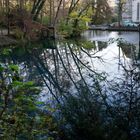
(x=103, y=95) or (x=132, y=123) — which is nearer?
(x=132, y=123)

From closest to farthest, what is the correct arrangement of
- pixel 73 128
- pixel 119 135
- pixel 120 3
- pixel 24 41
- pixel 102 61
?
pixel 119 135
pixel 73 128
pixel 102 61
pixel 24 41
pixel 120 3

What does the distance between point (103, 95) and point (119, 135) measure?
843mm

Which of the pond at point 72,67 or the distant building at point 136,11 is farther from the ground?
the distant building at point 136,11

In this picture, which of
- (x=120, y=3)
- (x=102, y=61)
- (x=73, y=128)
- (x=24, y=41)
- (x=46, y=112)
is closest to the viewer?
(x=73, y=128)

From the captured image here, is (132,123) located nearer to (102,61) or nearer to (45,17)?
(102,61)

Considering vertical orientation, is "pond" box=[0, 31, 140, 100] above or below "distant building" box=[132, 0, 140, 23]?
below

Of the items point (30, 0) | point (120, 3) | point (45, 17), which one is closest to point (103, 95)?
point (30, 0)

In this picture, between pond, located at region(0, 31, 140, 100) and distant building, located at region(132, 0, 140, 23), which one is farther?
distant building, located at region(132, 0, 140, 23)

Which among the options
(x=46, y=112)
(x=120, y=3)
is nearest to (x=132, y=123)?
(x=46, y=112)

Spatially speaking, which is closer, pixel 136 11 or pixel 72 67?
pixel 72 67

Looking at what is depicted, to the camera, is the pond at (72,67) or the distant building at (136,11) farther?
the distant building at (136,11)

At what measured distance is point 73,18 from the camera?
152ft

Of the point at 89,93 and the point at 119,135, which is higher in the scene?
the point at 89,93

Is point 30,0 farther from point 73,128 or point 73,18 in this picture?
point 73,128
